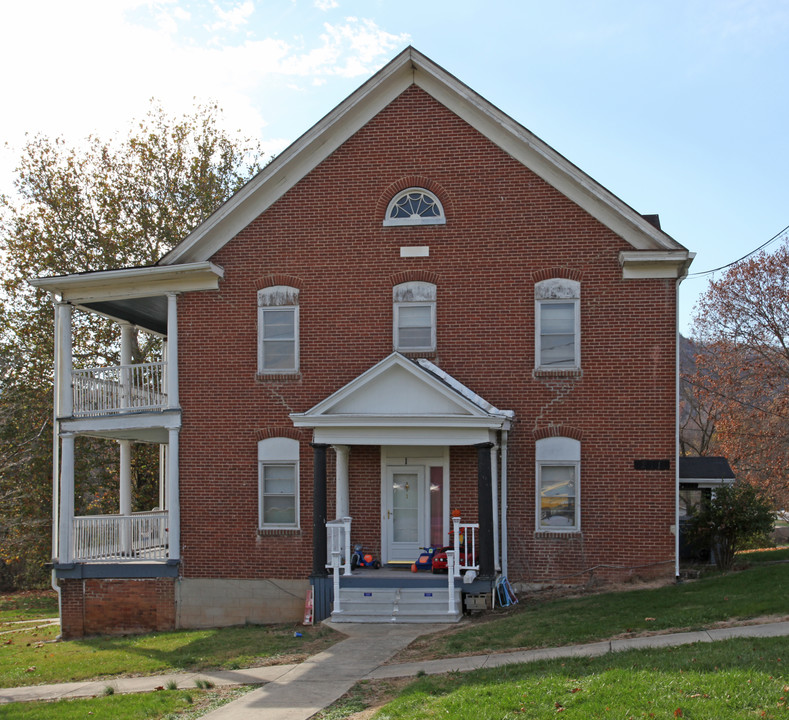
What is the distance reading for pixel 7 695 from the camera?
38.4 feet

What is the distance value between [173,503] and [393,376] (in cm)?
523

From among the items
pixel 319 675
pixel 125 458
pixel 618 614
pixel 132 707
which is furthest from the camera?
pixel 125 458

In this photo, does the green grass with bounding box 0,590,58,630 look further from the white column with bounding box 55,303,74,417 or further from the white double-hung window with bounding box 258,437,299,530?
the white double-hung window with bounding box 258,437,299,530

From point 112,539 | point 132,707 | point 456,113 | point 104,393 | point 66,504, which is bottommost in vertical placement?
point 132,707

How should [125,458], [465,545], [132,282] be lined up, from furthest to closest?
[125,458] → [132,282] → [465,545]

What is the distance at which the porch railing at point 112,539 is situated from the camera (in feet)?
58.1

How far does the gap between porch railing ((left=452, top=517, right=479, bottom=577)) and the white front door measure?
93 centimetres

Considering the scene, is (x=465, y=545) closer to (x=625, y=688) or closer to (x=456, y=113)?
(x=625, y=688)

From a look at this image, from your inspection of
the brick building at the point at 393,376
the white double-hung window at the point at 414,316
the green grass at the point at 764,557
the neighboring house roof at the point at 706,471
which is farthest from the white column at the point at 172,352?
the green grass at the point at 764,557

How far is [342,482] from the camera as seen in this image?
55.9ft

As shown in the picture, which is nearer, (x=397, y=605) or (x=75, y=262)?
(x=397, y=605)

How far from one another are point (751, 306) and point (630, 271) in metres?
21.3

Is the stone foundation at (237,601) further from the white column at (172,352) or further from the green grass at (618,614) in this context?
the green grass at (618,614)

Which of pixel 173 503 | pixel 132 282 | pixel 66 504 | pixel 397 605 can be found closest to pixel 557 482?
pixel 397 605
